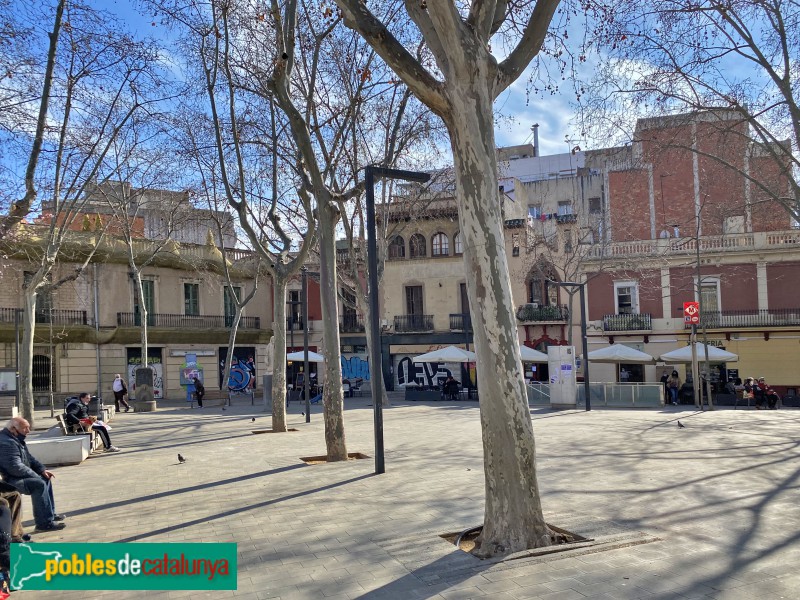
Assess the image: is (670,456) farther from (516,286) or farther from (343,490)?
(516,286)

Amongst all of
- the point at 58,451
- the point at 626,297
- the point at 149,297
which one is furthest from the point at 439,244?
the point at 58,451

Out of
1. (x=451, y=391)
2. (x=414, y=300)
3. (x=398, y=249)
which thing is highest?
(x=398, y=249)

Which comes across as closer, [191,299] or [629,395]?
[629,395]

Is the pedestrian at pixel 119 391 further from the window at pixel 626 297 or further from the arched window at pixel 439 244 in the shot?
the window at pixel 626 297

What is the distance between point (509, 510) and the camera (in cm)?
579

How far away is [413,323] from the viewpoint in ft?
129

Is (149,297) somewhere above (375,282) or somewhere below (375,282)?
above

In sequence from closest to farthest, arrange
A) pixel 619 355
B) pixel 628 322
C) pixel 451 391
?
pixel 619 355, pixel 451 391, pixel 628 322

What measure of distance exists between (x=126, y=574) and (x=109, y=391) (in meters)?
31.1

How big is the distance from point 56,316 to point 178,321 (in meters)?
6.42

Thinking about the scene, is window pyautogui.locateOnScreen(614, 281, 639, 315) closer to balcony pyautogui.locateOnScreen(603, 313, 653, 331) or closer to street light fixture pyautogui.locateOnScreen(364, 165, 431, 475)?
→ balcony pyautogui.locateOnScreen(603, 313, 653, 331)

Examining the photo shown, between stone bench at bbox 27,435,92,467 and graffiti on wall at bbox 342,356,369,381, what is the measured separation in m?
27.8

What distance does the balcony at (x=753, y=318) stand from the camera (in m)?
31.4

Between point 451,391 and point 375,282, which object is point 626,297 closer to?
point 451,391
